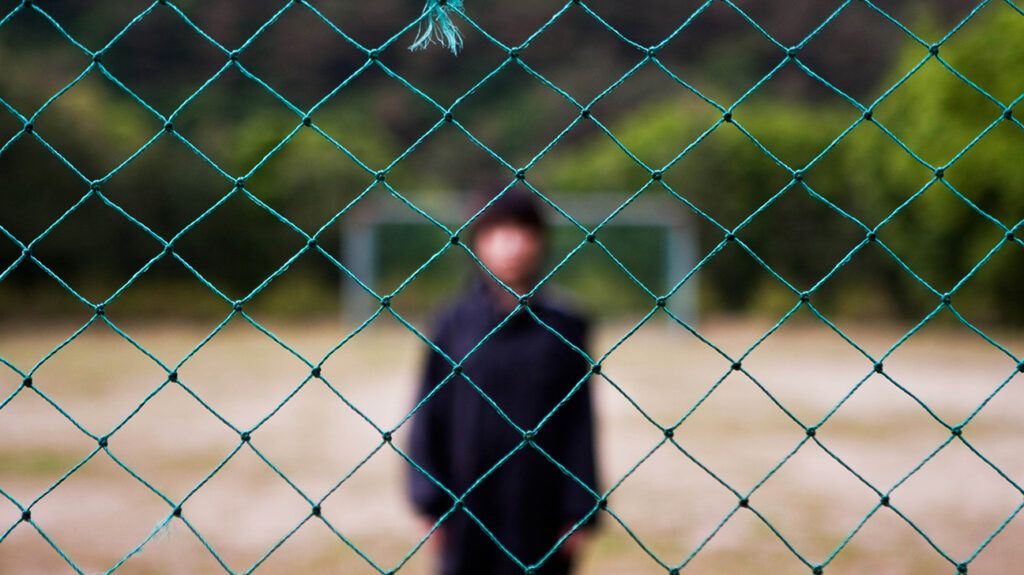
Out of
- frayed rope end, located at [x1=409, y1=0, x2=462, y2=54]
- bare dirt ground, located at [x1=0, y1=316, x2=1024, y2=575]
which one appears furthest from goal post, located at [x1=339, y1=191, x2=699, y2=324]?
frayed rope end, located at [x1=409, y1=0, x2=462, y2=54]

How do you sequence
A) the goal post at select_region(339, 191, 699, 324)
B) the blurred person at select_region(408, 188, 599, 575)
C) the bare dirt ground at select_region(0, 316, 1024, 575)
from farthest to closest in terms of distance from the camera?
the goal post at select_region(339, 191, 699, 324)
the bare dirt ground at select_region(0, 316, 1024, 575)
the blurred person at select_region(408, 188, 599, 575)

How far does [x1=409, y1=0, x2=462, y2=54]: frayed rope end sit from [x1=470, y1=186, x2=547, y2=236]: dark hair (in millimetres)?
486

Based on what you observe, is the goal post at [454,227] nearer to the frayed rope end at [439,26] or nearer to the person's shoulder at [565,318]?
the person's shoulder at [565,318]

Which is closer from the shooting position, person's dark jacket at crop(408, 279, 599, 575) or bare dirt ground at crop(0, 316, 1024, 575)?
person's dark jacket at crop(408, 279, 599, 575)

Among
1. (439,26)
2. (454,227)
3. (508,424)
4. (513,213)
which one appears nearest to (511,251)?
(513,213)

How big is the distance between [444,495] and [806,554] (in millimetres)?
2030

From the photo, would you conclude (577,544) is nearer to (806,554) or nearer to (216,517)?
(806,554)

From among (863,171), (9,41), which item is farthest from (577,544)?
(9,41)

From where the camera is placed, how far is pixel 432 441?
6.43 ft

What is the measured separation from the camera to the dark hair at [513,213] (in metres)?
1.92

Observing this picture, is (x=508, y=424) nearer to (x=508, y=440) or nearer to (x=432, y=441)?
(x=508, y=440)

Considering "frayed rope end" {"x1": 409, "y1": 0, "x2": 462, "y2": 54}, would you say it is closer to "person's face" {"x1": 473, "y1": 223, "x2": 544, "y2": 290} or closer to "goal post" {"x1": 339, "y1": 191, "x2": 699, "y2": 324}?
"person's face" {"x1": 473, "y1": 223, "x2": 544, "y2": 290}

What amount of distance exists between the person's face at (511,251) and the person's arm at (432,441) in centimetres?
20

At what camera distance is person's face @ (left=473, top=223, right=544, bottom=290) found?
1.90m
